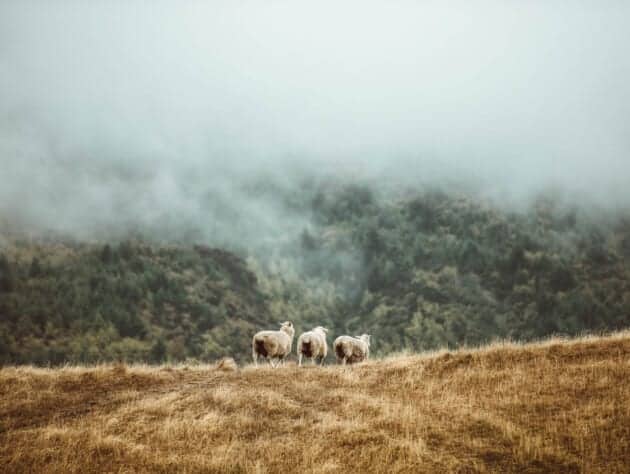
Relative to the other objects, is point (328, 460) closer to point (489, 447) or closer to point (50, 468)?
point (489, 447)

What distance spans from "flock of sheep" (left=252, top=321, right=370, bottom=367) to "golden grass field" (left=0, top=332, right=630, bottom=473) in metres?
5.87

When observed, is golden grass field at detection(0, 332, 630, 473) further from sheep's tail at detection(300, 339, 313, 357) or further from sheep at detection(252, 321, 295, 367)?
sheep's tail at detection(300, 339, 313, 357)

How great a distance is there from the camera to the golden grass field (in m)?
12.1

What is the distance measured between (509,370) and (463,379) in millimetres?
1787

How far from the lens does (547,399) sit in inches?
591

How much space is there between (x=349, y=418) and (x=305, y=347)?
46.9 feet

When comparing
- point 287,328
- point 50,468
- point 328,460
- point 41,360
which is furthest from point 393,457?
point 41,360

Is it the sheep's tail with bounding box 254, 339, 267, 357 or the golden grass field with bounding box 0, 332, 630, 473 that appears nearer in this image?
the golden grass field with bounding box 0, 332, 630, 473

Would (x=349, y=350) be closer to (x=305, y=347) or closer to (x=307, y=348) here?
(x=307, y=348)

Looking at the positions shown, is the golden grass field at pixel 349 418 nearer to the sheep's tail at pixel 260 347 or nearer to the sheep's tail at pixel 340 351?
the sheep's tail at pixel 260 347

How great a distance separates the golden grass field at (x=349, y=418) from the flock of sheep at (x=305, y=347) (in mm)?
5871

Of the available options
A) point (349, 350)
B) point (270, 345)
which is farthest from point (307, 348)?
point (270, 345)

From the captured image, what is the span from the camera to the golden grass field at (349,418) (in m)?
12.1

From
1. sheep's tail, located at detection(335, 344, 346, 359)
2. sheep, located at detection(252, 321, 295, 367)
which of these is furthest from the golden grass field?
sheep's tail, located at detection(335, 344, 346, 359)
